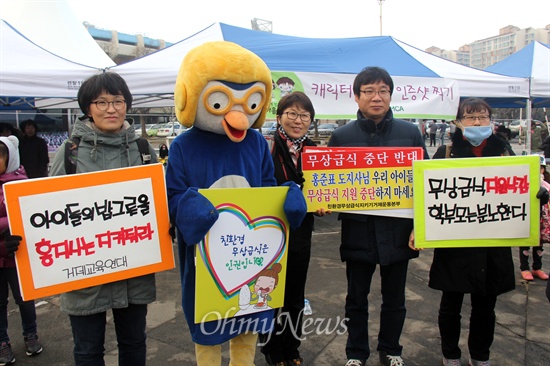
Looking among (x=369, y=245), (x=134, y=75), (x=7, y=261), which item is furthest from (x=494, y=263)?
(x=134, y=75)

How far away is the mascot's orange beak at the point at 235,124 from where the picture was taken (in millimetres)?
1947

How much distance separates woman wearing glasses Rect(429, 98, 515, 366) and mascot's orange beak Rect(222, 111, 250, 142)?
1428 mm

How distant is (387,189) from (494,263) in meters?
0.78

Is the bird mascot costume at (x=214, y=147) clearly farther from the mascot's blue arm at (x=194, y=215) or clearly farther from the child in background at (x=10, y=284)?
the child in background at (x=10, y=284)

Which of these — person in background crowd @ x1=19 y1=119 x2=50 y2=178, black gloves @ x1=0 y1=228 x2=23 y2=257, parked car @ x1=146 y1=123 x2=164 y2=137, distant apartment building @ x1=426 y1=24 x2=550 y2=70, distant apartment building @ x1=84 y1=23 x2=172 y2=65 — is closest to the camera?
black gloves @ x1=0 y1=228 x2=23 y2=257

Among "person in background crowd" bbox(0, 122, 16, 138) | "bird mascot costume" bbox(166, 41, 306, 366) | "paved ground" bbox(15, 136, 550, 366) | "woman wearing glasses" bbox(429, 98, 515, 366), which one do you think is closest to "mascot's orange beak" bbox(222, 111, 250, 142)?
"bird mascot costume" bbox(166, 41, 306, 366)

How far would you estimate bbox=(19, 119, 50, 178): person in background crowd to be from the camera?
633 cm

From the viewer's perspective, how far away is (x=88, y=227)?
193 centimetres

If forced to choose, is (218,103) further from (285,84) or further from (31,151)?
(31,151)

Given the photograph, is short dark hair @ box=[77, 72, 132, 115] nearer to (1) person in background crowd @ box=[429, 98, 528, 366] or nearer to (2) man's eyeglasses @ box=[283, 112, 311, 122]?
(2) man's eyeglasses @ box=[283, 112, 311, 122]

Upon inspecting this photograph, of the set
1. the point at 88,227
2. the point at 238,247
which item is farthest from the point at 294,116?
the point at 88,227

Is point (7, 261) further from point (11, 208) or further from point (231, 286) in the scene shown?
point (231, 286)

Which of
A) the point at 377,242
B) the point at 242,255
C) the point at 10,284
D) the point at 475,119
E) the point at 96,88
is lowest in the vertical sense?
the point at 10,284

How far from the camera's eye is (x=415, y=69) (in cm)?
626
